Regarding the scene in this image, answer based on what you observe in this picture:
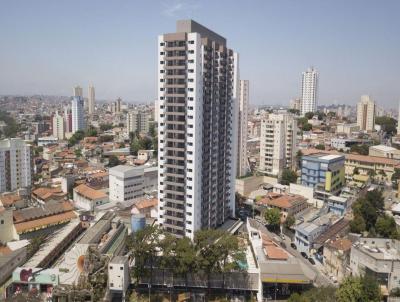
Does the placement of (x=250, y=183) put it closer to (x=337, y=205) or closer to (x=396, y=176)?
(x=337, y=205)

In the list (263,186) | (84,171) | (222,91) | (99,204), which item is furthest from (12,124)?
(222,91)

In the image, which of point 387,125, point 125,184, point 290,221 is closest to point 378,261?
point 290,221

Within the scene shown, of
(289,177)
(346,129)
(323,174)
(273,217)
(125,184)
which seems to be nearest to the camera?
(273,217)

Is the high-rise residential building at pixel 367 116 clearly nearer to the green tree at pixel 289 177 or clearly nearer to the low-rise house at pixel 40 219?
the green tree at pixel 289 177

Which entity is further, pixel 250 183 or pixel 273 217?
pixel 250 183

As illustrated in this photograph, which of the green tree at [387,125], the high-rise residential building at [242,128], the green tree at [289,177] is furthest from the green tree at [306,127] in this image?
the green tree at [289,177]

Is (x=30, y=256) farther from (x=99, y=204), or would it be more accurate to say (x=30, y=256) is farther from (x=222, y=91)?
(x=222, y=91)

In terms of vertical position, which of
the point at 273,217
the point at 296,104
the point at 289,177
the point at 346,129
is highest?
the point at 296,104

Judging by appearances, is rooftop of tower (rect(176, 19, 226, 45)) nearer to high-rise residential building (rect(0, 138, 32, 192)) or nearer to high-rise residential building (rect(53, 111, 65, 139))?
high-rise residential building (rect(0, 138, 32, 192))
